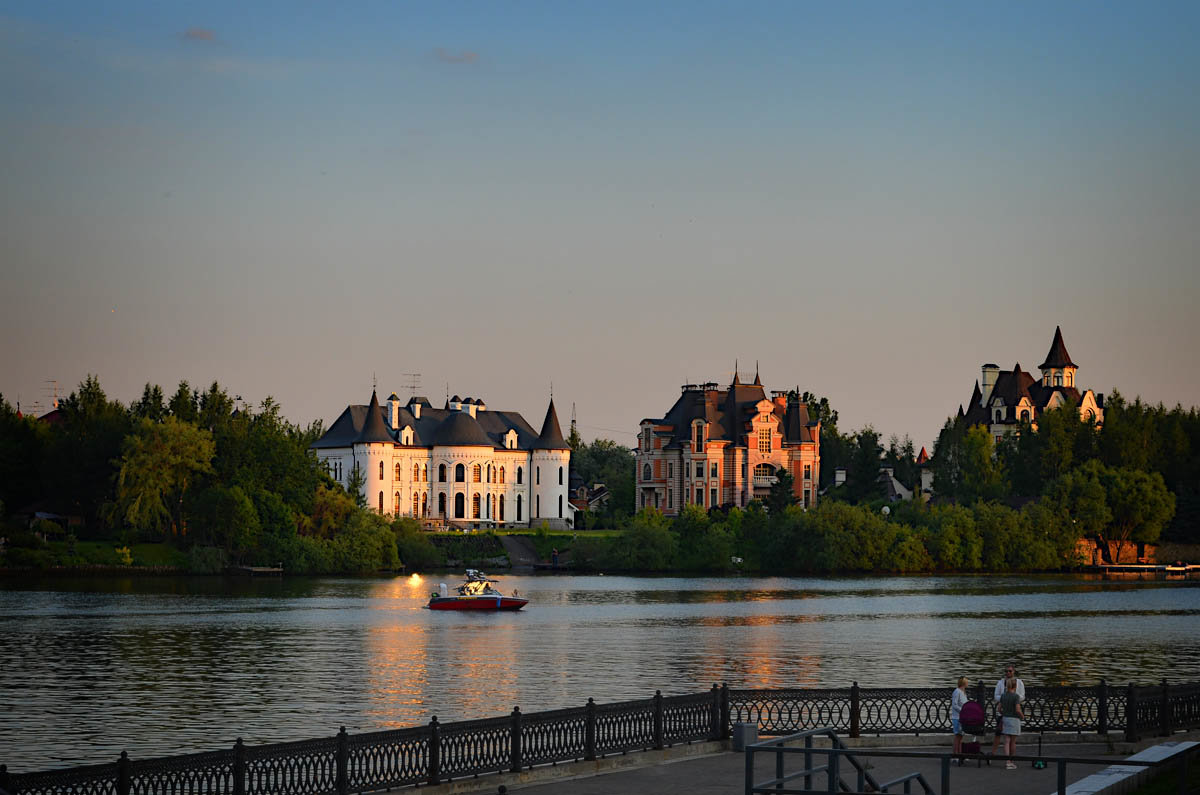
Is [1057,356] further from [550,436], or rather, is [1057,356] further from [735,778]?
[735,778]

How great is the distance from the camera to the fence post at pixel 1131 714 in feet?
85.6

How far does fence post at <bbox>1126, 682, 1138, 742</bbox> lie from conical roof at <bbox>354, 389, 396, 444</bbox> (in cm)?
12572

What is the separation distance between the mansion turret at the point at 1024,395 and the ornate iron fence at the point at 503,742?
142 m

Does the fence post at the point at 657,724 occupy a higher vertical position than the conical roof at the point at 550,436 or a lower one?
lower

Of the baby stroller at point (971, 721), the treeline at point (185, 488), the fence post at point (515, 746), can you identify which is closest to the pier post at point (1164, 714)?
the baby stroller at point (971, 721)

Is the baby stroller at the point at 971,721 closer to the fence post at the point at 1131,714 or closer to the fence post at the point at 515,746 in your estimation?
the fence post at the point at 1131,714

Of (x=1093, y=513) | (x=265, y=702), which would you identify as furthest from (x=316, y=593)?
(x=1093, y=513)

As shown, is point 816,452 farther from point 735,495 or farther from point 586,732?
point 586,732

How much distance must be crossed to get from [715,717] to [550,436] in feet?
439

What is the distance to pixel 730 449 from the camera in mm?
150000

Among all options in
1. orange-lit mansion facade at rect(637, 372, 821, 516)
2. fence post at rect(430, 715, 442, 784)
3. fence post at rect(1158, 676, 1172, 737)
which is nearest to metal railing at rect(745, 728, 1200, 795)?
fence post at rect(430, 715, 442, 784)

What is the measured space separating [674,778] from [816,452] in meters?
130

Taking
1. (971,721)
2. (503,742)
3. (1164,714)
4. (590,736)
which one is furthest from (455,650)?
(503,742)

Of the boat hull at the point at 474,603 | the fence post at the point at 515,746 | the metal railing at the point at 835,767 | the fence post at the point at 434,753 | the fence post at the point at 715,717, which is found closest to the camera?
the metal railing at the point at 835,767
